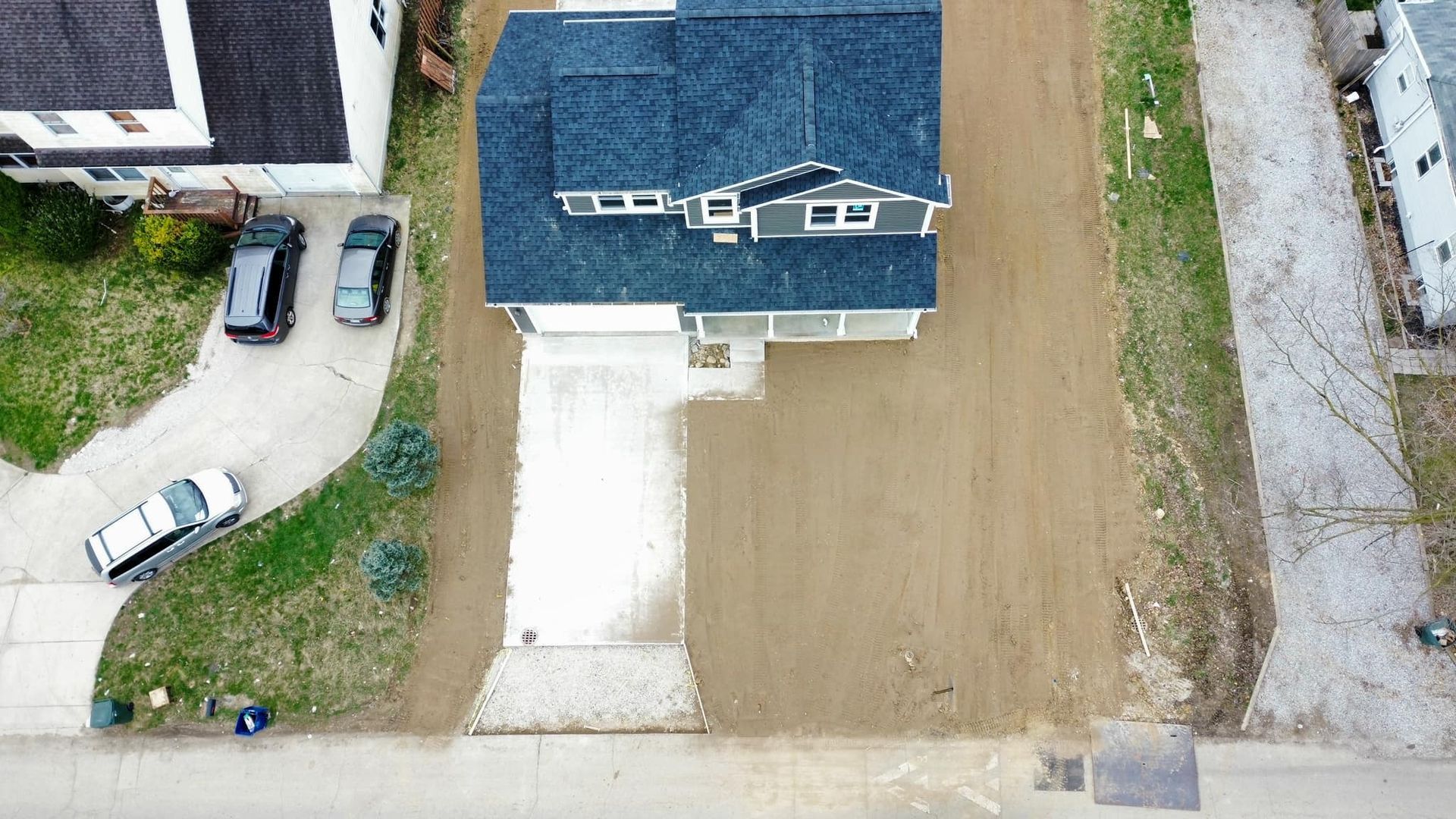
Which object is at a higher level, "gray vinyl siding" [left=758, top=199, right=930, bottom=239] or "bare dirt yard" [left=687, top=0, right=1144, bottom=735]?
"gray vinyl siding" [left=758, top=199, right=930, bottom=239]

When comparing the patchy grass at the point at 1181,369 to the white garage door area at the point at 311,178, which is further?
the white garage door area at the point at 311,178

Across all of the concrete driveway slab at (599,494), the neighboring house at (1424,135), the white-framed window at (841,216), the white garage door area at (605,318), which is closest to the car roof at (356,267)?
the concrete driveway slab at (599,494)

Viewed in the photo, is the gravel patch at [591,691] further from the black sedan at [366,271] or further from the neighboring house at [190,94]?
the neighboring house at [190,94]

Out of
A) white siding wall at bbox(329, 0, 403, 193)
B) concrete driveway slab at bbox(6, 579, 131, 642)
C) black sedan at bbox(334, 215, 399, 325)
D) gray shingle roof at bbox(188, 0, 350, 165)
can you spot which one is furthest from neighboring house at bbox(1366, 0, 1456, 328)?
concrete driveway slab at bbox(6, 579, 131, 642)

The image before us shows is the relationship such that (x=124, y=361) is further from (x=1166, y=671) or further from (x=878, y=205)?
(x=1166, y=671)

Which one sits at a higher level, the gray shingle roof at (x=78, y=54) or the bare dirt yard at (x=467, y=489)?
the gray shingle roof at (x=78, y=54)

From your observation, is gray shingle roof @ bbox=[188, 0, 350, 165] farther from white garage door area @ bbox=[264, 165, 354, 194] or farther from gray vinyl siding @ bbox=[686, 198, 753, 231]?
gray vinyl siding @ bbox=[686, 198, 753, 231]

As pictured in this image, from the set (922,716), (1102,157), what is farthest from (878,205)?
(922,716)
